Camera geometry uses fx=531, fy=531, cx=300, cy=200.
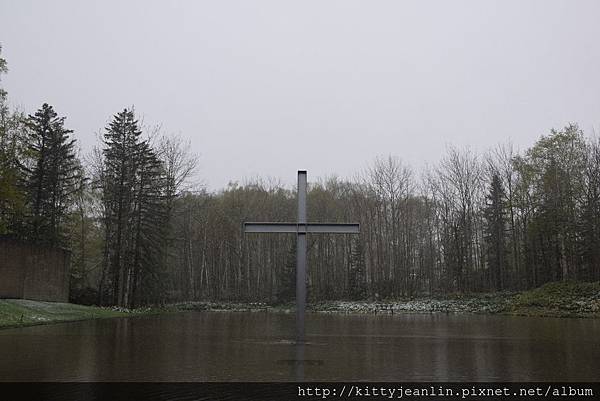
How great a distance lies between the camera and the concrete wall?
23656 mm

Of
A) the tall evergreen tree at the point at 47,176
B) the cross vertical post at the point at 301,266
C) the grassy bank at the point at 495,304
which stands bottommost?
the grassy bank at the point at 495,304

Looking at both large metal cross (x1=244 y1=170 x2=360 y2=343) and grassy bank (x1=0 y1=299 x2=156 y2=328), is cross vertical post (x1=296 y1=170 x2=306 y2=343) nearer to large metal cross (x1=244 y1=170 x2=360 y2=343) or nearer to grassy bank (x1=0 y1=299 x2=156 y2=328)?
large metal cross (x1=244 y1=170 x2=360 y2=343)

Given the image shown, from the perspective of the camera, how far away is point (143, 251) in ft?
117

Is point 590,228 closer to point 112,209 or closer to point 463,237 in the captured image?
point 463,237

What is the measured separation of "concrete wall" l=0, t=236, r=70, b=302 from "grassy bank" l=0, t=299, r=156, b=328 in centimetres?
101

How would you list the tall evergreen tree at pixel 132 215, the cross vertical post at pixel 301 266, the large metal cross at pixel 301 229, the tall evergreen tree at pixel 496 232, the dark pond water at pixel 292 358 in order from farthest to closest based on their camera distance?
the tall evergreen tree at pixel 496 232
the tall evergreen tree at pixel 132 215
the large metal cross at pixel 301 229
the cross vertical post at pixel 301 266
the dark pond water at pixel 292 358

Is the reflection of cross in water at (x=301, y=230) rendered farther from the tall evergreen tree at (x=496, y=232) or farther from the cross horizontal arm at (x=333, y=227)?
the tall evergreen tree at (x=496, y=232)

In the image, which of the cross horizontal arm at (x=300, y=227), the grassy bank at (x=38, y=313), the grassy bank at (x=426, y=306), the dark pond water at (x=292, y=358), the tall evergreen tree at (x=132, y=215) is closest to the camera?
the dark pond water at (x=292, y=358)

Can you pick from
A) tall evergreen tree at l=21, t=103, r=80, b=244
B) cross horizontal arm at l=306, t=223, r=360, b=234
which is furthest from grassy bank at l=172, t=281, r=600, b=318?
cross horizontal arm at l=306, t=223, r=360, b=234

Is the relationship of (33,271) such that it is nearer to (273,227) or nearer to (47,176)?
(47,176)

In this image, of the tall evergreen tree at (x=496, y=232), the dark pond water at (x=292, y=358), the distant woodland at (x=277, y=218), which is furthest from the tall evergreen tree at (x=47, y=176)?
the tall evergreen tree at (x=496, y=232)

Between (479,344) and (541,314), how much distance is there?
16.7 meters

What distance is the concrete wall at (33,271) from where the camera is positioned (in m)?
23.7

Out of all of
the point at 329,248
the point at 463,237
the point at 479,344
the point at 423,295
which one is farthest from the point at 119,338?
the point at 329,248
